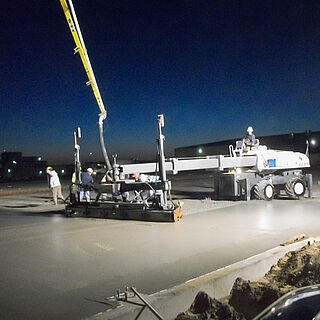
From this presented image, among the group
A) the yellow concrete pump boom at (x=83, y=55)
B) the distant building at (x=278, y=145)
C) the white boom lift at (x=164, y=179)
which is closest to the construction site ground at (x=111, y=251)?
the white boom lift at (x=164, y=179)

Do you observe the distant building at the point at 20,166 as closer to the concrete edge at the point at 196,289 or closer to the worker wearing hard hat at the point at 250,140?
the worker wearing hard hat at the point at 250,140

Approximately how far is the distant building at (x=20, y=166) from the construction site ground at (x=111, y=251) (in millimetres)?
44126

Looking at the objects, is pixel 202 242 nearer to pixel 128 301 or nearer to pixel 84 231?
pixel 84 231

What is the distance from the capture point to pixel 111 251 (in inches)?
380

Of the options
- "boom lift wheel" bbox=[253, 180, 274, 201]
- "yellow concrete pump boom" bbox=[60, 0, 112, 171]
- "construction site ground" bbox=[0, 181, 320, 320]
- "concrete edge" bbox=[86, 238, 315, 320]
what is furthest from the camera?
"boom lift wheel" bbox=[253, 180, 274, 201]

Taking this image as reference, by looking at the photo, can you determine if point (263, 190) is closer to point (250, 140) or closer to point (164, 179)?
point (250, 140)

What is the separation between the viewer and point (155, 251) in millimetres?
9578

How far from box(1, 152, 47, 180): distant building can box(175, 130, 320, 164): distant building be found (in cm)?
2860

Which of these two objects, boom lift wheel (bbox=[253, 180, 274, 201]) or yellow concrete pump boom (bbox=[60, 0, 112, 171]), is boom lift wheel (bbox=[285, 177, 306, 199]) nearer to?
boom lift wheel (bbox=[253, 180, 274, 201])

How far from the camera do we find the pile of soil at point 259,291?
231 inches

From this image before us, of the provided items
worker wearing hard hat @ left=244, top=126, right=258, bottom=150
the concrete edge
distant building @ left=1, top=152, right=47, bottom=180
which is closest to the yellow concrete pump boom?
worker wearing hard hat @ left=244, top=126, right=258, bottom=150

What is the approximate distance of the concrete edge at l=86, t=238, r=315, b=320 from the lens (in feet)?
18.2

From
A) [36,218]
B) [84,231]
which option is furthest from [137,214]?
[36,218]

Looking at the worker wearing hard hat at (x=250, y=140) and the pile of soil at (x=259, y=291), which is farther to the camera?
the worker wearing hard hat at (x=250, y=140)
